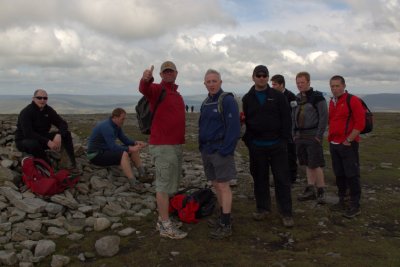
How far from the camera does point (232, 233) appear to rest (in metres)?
8.80

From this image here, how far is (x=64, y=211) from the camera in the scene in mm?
9844

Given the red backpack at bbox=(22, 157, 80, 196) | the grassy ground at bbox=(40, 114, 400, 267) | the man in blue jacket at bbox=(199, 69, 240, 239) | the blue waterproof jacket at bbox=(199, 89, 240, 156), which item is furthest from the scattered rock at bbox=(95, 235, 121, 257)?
the red backpack at bbox=(22, 157, 80, 196)

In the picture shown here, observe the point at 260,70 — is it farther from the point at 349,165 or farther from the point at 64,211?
the point at 64,211

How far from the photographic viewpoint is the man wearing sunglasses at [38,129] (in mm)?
10805

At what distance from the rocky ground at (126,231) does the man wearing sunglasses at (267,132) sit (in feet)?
3.17

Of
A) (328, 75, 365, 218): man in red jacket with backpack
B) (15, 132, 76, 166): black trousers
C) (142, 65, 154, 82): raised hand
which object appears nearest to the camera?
(142, 65, 154, 82): raised hand

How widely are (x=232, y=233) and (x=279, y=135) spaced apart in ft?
8.41

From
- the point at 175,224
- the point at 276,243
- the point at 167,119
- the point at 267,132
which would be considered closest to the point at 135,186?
the point at 175,224

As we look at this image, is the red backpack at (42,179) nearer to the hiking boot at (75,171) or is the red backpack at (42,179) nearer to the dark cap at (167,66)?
the hiking boot at (75,171)

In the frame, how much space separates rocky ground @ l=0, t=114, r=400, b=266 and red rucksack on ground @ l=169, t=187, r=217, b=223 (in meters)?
0.34

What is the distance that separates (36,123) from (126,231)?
4671 millimetres

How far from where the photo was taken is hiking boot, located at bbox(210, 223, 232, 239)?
27.7 feet

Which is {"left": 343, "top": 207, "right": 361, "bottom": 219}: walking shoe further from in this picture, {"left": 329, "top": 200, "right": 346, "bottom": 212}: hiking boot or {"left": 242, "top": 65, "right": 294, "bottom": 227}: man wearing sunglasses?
{"left": 242, "top": 65, "right": 294, "bottom": 227}: man wearing sunglasses

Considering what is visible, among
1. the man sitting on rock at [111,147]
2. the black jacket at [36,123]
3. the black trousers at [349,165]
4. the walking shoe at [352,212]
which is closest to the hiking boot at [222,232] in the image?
the walking shoe at [352,212]
